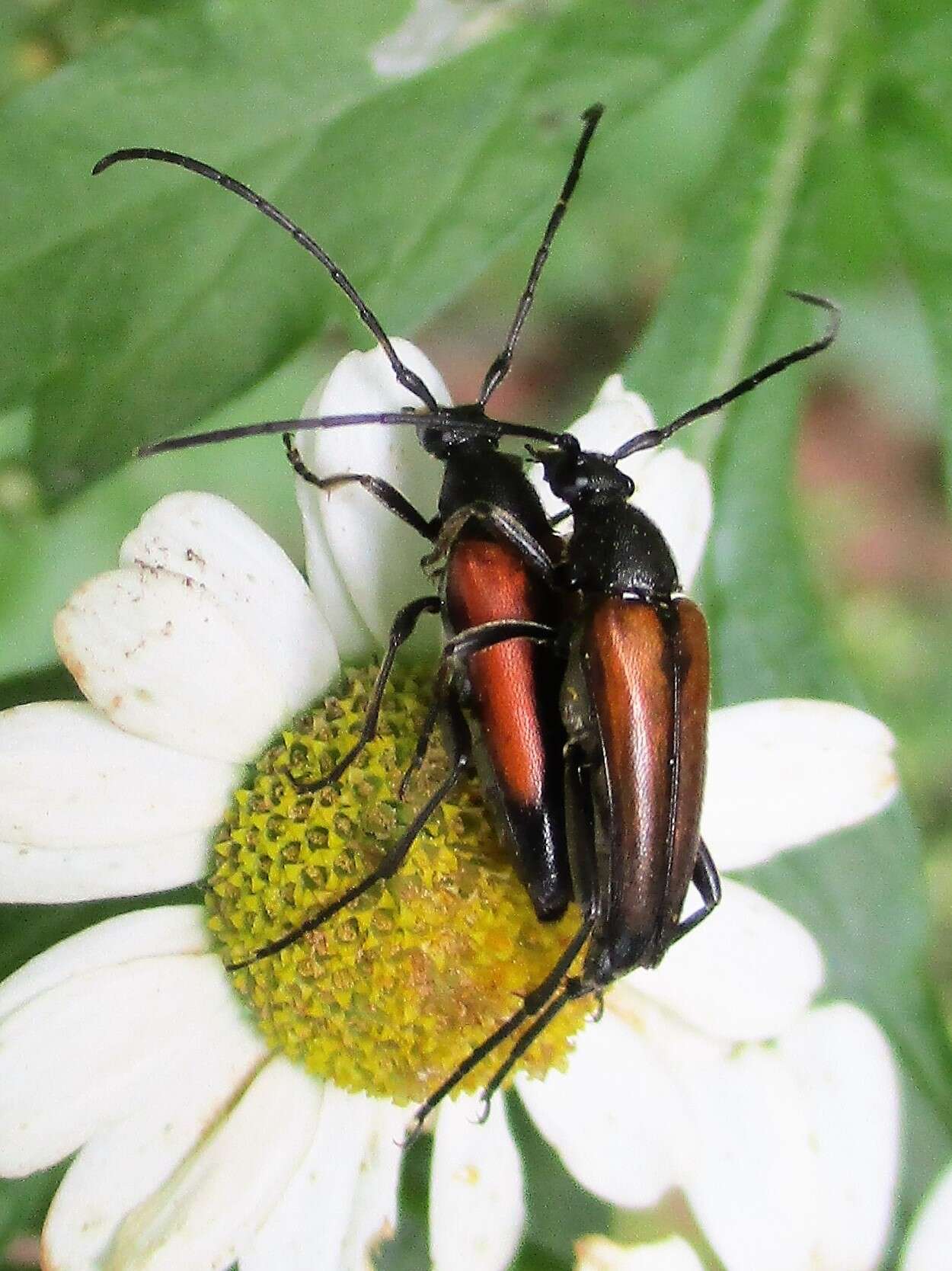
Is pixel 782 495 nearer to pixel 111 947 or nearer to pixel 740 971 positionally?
pixel 740 971

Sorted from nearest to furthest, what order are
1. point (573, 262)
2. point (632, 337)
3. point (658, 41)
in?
1. point (658, 41)
2. point (573, 262)
3. point (632, 337)

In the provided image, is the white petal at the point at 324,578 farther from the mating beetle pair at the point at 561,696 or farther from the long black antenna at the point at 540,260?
the long black antenna at the point at 540,260

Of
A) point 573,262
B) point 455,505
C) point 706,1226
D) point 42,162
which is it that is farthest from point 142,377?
point 573,262

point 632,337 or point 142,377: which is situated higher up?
point 142,377

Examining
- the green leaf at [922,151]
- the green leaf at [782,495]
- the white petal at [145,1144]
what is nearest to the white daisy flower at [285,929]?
the white petal at [145,1144]

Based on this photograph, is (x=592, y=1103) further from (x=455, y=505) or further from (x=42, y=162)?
(x=42, y=162)

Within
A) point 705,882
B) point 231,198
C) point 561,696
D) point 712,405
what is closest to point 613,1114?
point 705,882
